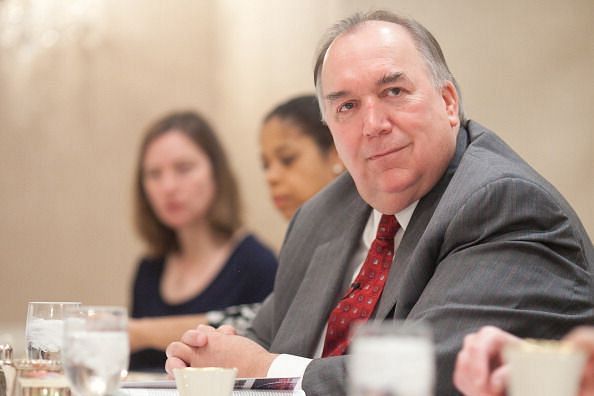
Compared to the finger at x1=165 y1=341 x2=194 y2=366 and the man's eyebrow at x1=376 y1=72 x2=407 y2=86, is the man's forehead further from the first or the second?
the finger at x1=165 y1=341 x2=194 y2=366

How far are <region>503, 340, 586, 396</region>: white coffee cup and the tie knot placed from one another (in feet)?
4.03

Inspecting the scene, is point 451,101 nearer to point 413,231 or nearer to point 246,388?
point 413,231

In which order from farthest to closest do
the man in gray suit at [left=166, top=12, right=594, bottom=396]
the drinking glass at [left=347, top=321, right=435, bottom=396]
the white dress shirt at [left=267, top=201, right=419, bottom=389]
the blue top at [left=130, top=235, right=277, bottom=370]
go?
the blue top at [left=130, top=235, right=277, bottom=370] < the white dress shirt at [left=267, top=201, right=419, bottom=389] < the man in gray suit at [left=166, top=12, right=594, bottom=396] < the drinking glass at [left=347, top=321, right=435, bottom=396]

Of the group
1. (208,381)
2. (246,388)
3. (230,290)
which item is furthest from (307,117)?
(208,381)

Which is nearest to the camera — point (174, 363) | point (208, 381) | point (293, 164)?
point (208, 381)

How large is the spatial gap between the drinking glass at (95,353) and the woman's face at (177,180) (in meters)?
3.38

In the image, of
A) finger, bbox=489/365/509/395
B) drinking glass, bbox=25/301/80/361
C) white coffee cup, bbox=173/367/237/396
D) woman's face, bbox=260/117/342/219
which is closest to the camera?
finger, bbox=489/365/509/395

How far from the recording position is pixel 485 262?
1775 mm

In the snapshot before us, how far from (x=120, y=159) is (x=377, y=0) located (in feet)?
6.14

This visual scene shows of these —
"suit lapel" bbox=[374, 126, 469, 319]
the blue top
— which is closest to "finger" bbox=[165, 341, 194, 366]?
"suit lapel" bbox=[374, 126, 469, 319]

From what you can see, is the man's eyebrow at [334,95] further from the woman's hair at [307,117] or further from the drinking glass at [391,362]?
the woman's hair at [307,117]

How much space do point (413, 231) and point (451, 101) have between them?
1.11 feet

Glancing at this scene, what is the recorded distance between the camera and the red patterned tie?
211 cm

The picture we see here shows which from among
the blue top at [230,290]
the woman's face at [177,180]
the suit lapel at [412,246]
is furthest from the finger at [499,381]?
Result: the woman's face at [177,180]
